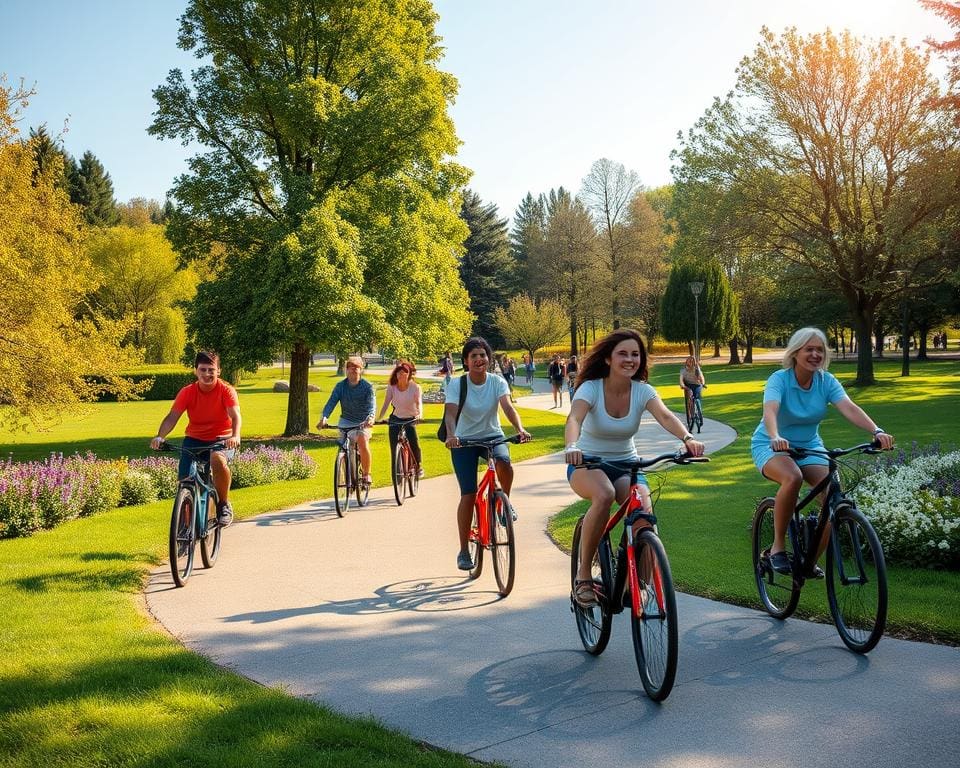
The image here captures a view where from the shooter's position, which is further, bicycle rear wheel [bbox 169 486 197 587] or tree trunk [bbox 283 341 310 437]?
tree trunk [bbox 283 341 310 437]

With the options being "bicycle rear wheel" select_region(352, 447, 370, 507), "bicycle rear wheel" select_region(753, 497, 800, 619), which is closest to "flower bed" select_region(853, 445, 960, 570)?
"bicycle rear wheel" select_region(753, 497, 800, 619)

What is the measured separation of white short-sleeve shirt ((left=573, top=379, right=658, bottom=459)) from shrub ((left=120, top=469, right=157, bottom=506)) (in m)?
9.37

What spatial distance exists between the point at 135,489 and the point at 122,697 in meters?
8.82

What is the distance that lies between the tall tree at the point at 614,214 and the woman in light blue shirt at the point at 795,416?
70.2 m

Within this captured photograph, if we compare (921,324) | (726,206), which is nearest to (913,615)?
(726,206)

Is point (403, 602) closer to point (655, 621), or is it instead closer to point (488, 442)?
point (488, 442)

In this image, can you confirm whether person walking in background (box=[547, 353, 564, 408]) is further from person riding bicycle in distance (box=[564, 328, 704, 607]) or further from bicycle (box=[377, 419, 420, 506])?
person riding bicycle in distance (box=[564, 328, 704, 607])

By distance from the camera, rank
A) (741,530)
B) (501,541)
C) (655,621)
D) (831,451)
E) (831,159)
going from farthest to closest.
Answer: (831,159), (741,530), (501,541), (831,451), (655,621)

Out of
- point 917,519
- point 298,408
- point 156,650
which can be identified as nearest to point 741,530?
point 917,519

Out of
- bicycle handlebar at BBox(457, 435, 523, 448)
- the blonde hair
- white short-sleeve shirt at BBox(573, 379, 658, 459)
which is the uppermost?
the blonde hair

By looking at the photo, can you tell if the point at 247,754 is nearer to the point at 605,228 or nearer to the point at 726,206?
the point at 726,206

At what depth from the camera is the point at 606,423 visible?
17.4 feet

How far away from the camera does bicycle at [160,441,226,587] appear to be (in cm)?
741

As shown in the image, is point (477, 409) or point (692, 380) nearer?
point (477, 409)
